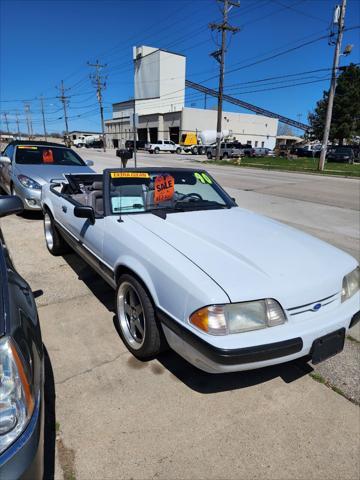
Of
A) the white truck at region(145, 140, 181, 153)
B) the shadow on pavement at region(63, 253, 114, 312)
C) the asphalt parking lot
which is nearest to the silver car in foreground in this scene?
the shadow on pavement at region(63, 253, 114, 312)

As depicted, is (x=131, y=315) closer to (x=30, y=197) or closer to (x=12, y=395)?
(x=12, y=395)

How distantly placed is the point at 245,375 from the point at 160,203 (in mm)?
1742

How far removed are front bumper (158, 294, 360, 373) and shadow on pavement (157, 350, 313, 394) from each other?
421 mm

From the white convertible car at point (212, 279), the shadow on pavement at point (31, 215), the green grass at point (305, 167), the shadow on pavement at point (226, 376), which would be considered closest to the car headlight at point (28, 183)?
the shadow on pavement at point (31, 215)

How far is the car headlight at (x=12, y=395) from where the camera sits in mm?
1199

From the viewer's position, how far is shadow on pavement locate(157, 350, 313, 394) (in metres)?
2.38

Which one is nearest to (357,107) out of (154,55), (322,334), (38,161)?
(154,55)

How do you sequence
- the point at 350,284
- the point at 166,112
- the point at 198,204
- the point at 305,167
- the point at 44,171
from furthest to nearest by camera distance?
the point at 166,112 → the point at 305,167 → the point at 44,171 → the point at 198,204 → the point at 350,284

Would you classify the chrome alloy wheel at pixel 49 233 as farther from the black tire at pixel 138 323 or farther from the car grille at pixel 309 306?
the car grille at pixel 309 306

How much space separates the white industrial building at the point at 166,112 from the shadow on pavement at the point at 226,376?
59.9 metres

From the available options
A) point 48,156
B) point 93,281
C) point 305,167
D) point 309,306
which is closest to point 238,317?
point 309,306

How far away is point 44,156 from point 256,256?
649 cm

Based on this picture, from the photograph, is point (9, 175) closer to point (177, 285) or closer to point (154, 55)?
point (177, 285)

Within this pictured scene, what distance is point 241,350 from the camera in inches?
73.2
